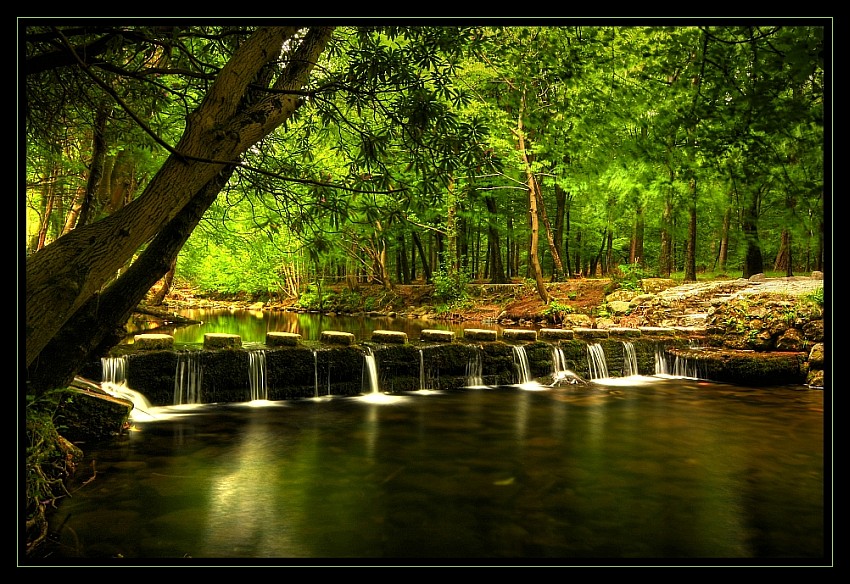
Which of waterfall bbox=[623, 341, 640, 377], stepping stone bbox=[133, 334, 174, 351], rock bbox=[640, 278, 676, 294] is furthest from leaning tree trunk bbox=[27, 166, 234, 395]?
rock bbox=[640, 278, 676, 294]

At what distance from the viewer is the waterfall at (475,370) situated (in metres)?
10.9

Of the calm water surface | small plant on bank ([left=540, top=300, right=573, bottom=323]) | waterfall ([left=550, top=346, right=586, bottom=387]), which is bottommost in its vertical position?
the calm water surface

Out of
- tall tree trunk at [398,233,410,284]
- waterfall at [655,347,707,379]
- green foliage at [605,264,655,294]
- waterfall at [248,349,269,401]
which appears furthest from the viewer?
tall tree trunk at [398,233,410,284]

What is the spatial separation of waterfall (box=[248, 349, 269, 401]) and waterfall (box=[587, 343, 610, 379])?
22.5 ft

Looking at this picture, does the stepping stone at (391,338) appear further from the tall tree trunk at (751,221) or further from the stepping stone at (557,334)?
the tall tree trunk at (751,221)

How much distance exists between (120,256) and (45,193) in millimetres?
9656

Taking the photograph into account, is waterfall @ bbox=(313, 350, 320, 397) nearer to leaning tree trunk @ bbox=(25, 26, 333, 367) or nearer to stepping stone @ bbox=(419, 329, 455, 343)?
stepping stone @ bbox=(419, 329, 455, 343)

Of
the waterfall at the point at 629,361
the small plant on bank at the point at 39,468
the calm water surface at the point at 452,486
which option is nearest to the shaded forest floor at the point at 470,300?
the waterfall at the point at 629,361

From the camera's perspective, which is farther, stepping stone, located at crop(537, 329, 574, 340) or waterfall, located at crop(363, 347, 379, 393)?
stepping stone, located at crop(537, 329, 574, 340)

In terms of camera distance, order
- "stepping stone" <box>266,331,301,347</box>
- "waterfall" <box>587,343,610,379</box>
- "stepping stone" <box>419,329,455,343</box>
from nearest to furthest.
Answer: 1. "stepping stone" <box>266,331,301,347</box>
2. "stepping stone" <box>419,329,455,343</box>
3. "waterfall" <box>587,343,610,379</box>

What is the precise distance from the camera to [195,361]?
8805 mm

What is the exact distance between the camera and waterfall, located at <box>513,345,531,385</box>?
11.3 metres

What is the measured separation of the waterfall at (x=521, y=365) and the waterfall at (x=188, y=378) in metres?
6.13
